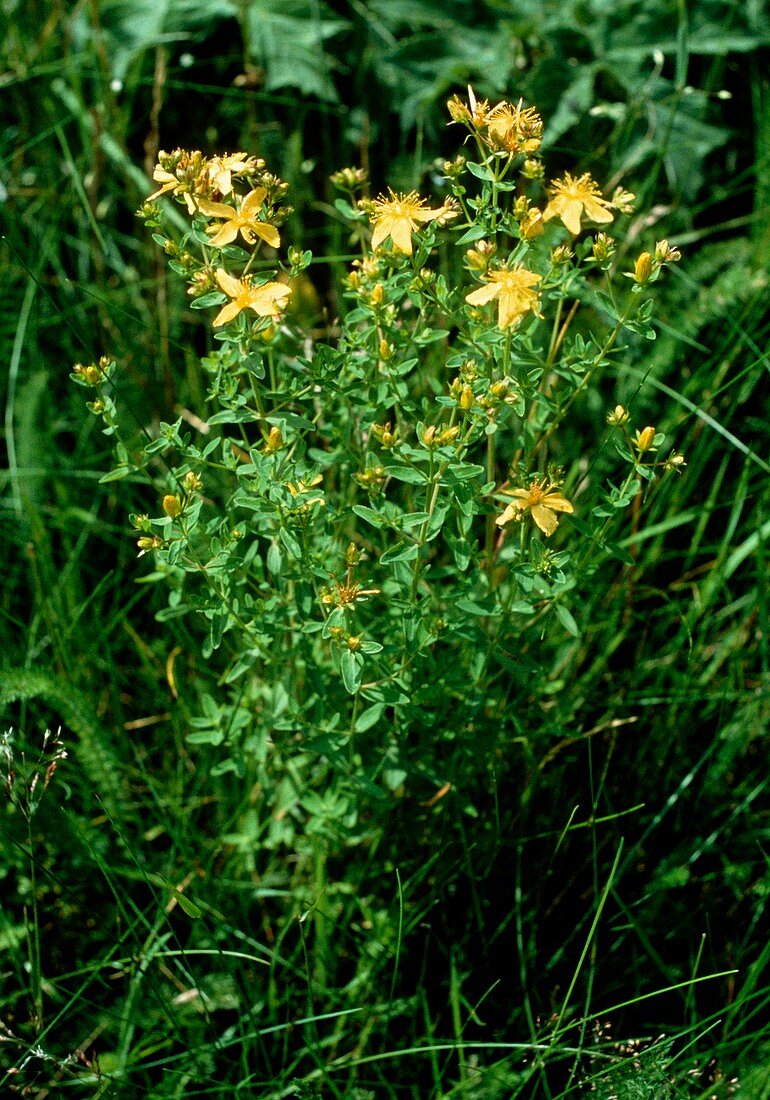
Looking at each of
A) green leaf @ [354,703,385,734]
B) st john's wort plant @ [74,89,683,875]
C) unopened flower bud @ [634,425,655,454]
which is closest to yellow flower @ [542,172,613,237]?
st john's wort plant @ [74,89,683,875]

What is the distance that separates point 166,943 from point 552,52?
2.38 metres

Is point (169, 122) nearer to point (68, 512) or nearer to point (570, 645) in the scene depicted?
point (68, 512)

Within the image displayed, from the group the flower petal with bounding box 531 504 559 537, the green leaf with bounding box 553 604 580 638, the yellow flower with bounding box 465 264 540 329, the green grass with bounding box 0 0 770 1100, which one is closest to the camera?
the yellow flower with bounding box 465 264 540 329

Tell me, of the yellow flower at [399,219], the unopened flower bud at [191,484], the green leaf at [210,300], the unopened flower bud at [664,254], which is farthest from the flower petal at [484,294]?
the unopened flower bud at [191,484]

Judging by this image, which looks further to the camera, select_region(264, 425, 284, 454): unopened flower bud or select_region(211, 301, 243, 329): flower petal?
select_region(264, 425, 284, 454): unopened flower bud

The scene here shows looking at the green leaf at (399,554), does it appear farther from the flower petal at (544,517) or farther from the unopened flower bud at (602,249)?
the unopened flower bud at (602,249)

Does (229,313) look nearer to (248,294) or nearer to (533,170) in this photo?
(248,294)

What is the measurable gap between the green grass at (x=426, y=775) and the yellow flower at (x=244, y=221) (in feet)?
1.40

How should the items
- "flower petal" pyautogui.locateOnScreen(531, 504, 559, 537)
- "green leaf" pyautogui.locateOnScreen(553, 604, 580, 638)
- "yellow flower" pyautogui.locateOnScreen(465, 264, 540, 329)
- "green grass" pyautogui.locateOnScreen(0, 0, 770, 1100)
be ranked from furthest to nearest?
"green grass" pyautogui.locateOnScreen(0, 0, 770, 1100) < "green leaf" pyautogui.locateOnScreen(553, 604, 580, 638) < "flower petal" pyautogui.locateOnScreen(531, 504, 559, 537) < "yellow flower" pyautogui.locateOnScreen(465, 264, 540, 329)

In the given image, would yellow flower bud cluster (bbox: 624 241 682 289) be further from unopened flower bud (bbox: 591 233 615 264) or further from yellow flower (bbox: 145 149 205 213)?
yellow flower (bbox: 145 149 205 213)

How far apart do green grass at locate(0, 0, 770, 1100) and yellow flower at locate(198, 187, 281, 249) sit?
1.40ft

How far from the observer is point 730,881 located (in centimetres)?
204

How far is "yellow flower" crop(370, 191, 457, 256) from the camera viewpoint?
1.50 m

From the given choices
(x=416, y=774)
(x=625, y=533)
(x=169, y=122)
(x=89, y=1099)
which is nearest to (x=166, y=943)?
(x=89, y=1099)
